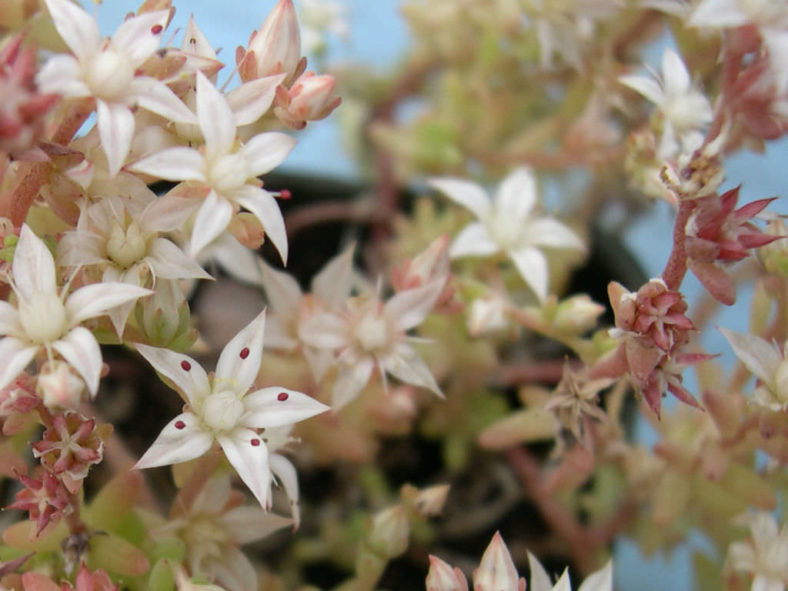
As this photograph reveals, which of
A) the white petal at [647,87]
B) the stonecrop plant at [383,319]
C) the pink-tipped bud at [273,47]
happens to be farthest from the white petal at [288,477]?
the white petal at [647,87]

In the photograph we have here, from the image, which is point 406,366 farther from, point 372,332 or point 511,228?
point 511,228

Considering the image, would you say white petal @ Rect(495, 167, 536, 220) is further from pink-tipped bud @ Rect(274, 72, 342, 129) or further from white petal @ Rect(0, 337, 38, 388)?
white petal @ Rect(0, 337, 38, 388)

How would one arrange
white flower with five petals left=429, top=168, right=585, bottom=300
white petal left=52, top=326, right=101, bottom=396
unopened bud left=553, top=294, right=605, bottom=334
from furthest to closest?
white flower with five petals left=429, top=168, right=585, bottom=300
unopened bud left=553, top=294, right=605, bottom=334
white petal left=52, top=326, right=101, bottom=396

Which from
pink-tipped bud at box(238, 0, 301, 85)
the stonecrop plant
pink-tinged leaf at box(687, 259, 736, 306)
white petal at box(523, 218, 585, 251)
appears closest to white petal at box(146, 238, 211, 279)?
the stonecrop plant

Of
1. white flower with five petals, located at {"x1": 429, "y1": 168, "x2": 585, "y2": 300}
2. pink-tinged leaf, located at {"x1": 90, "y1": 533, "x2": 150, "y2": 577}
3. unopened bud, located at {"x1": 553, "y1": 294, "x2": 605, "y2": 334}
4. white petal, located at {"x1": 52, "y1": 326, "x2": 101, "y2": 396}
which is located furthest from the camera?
white flower with five petals, located at {"x1": 429, "y1": 168, "x2": 585, "y2": 300}

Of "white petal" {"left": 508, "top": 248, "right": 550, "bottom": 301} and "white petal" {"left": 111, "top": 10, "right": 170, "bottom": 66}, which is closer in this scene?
"white petal" {"left": 111, "top": 10, "right": 170, "bottom": 66}

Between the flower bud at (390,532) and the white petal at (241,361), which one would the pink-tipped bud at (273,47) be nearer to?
the white petal at (241,361)

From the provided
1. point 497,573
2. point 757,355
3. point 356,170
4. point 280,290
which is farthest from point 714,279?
point 356,170
